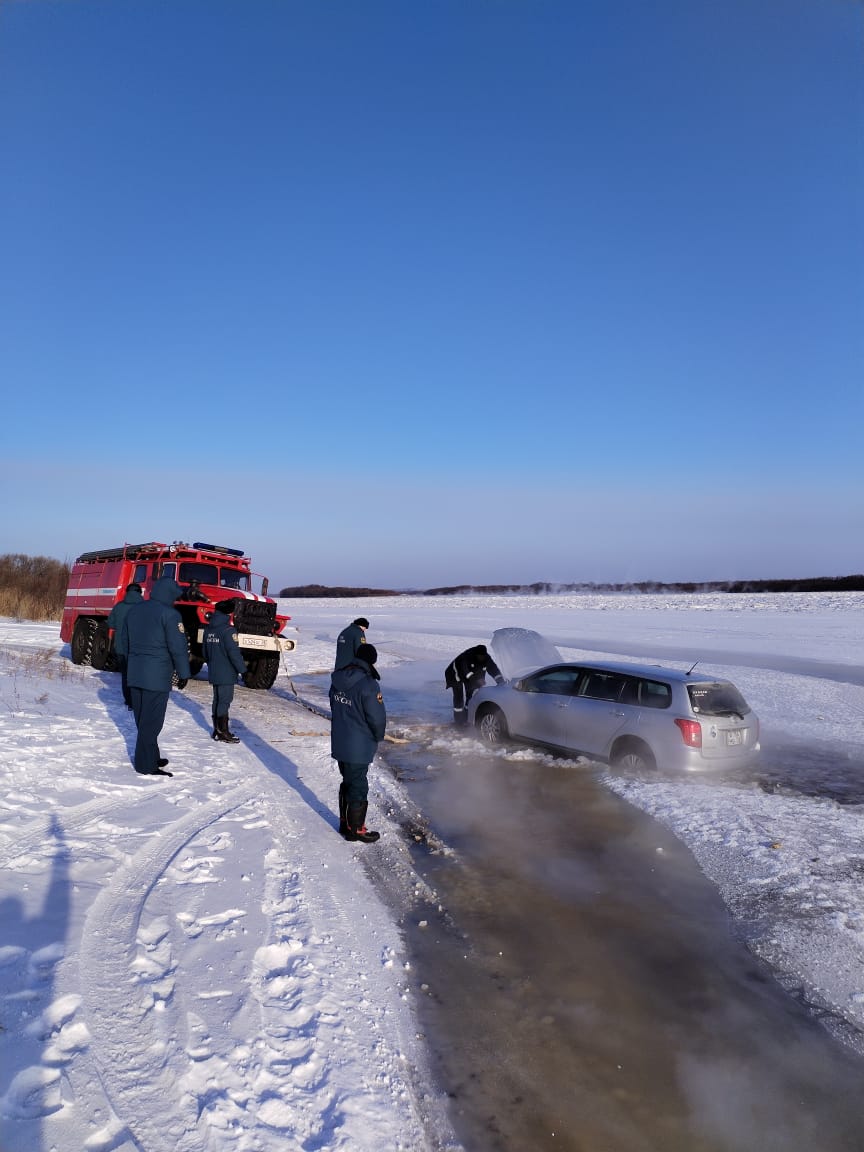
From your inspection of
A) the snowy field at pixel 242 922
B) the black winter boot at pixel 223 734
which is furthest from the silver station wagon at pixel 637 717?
the black winter boot at pixel 223 734

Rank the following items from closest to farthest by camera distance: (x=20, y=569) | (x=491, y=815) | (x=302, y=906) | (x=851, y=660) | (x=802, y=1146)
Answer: (x=802, y=1146), (x=302, y=906), (x=491, y=815), (x=851, y=660), (x=20, y=569)

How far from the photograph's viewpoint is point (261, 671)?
659 inches

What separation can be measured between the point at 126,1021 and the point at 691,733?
6.59 m

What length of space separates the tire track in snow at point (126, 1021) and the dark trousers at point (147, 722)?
7.77 ft

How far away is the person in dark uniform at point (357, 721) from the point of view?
6.59 meters

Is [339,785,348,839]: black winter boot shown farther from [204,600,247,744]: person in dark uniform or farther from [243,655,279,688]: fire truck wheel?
[243,655,279,688]: fire truck wheel

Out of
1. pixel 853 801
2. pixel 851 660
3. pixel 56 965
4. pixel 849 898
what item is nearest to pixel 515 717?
pixel 853 801

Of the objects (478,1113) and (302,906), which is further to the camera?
(302,906)

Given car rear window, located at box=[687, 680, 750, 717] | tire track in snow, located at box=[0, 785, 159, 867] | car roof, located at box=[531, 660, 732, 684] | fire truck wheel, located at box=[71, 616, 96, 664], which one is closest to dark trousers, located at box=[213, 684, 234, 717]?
tire track in snow, located at box=[0, 785, 159, 867]

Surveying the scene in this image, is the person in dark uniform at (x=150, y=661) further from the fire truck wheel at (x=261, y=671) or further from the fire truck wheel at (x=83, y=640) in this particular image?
the fire truck wheel at (x=83, y=640)

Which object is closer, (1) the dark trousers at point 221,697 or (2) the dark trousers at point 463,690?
(1) the dark trousers at point 221,697

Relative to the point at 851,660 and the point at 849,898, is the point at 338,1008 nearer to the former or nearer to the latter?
the point at 849,898

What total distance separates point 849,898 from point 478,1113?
380 centimetres

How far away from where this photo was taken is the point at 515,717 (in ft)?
36.4
